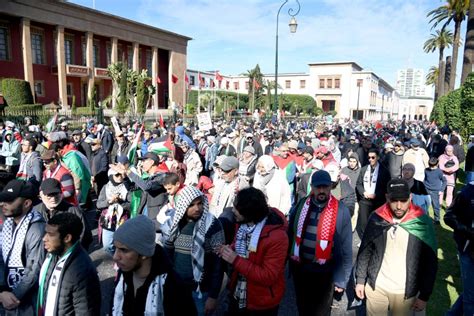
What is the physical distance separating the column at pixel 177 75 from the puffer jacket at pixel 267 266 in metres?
48.1

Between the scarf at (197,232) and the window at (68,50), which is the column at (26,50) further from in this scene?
the scarf at (197,232)

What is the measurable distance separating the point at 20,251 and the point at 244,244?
6.70 feet

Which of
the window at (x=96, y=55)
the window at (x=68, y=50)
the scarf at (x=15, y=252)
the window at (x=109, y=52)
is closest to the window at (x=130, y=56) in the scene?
the window at (x=109, y=52)

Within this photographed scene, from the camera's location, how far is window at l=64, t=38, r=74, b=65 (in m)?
37.4

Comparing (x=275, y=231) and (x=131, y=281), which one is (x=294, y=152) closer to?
(x=275, y=231)

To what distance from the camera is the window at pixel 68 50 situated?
123 feet

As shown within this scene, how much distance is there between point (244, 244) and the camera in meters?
2.89

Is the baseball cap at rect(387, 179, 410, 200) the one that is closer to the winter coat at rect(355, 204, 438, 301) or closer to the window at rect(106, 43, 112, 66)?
the winter coat at rect(355, 204, 438, 301)

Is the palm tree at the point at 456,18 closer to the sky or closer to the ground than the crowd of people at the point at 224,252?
closer to the sky

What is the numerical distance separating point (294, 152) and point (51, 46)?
117 ft

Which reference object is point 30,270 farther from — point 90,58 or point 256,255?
point 90,58

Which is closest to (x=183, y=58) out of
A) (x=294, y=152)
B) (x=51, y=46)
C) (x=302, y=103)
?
(x=51, y=46)

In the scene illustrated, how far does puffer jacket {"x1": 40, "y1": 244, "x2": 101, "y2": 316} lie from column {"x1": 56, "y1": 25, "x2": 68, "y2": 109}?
3614cm

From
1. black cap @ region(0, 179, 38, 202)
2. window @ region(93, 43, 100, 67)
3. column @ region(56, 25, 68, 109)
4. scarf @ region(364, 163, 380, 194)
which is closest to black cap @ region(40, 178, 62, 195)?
black cap @ region(0, 179, 38, 202)
